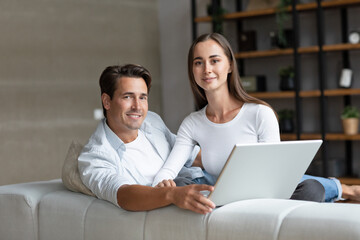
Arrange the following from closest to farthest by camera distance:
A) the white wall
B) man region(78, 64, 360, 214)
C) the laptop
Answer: the laptop, man region(78, 64, 360, 214), the white wall

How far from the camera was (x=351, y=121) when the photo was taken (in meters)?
4.69

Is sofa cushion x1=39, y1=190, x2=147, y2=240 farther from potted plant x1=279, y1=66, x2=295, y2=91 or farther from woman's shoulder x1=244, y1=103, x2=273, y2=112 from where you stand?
potted plant x1=279, y1=66, x2=295, y2=91

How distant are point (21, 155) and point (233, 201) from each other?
3.16 m

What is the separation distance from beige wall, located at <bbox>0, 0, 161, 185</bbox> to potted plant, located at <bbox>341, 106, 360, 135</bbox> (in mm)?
2212

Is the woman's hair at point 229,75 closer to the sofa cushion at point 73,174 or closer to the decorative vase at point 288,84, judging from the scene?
the sofa cushion at point 73,174

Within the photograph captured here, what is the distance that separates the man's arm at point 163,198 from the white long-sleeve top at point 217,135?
386 millimetres

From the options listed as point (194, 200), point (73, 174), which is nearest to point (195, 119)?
point (73, 174)

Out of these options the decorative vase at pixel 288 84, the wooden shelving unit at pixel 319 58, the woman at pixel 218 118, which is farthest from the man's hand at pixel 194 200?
the decorative vase at pixel 288 84

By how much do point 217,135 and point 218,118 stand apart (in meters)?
0.08

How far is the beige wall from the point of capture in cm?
445

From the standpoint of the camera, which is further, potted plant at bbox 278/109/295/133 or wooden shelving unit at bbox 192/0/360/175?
potted plant at bbox 278/109/295/133

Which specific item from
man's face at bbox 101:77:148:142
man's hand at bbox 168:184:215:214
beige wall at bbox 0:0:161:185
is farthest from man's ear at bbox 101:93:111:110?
beige wall at bbox 0:0:161:185

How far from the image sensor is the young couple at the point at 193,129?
7.04 feet

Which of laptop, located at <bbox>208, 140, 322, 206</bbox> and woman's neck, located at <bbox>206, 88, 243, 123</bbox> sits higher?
woman's neck, located at <bbox>206, 88, 243, 123</bbox>
